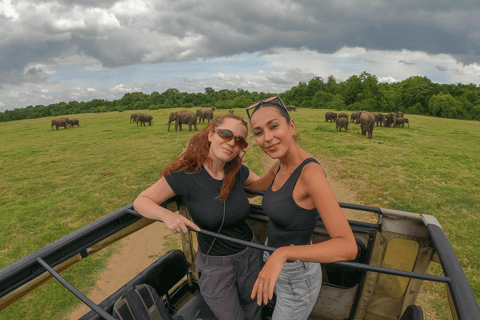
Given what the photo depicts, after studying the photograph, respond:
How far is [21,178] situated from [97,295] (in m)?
9.99

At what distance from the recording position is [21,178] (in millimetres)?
11172

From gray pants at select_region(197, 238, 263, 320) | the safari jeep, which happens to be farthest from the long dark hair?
gray pants at select_region(197, 238, 263, 320)

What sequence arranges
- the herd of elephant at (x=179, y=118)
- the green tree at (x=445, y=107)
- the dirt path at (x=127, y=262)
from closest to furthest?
the dirt path at (x=127, y=262), the herd of elephant at (x=179, y=118), the green tree at (x=445, y=107)

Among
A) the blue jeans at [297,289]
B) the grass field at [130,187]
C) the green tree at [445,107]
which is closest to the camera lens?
the blue jeans at [297,289]

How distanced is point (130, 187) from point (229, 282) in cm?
799

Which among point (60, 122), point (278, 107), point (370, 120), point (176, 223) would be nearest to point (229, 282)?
point (176, 223)

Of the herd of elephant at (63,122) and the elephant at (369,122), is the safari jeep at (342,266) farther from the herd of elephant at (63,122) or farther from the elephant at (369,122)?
the herd of elephant at (63,122)

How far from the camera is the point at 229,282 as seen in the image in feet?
7.44

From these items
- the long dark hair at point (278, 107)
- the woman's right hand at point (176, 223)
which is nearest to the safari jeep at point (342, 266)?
the woman's right hand at point (176, 223)

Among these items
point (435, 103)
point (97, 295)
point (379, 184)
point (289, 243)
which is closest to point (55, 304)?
point (97, 295)

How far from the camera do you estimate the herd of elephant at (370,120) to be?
18.5 meters

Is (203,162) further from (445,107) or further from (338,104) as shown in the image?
(445,107)

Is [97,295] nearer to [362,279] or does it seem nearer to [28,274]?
[28,274]

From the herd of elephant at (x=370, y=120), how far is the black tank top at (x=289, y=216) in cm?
1900
